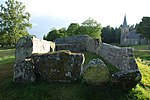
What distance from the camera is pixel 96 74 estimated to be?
13641 mm

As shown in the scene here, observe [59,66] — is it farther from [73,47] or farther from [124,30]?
[124,30]

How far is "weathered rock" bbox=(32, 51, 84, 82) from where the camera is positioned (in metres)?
14.5

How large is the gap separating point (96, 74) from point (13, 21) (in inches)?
1798

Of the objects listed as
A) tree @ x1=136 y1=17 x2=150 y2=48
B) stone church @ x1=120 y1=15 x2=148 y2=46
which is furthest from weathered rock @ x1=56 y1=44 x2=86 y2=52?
stone church @ x1=120 y1=15 x2=148 y2=46

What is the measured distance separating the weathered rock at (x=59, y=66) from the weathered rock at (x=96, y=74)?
2.65 feet

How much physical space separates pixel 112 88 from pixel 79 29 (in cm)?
5549

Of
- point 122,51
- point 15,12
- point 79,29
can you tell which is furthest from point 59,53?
point 79,29

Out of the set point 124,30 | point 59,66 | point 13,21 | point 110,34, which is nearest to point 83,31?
A: point 13,21

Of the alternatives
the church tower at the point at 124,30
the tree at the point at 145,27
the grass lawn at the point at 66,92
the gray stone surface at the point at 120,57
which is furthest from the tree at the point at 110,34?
the grass lawn at the point at 66,92

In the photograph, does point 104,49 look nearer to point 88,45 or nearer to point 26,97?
point 88,45

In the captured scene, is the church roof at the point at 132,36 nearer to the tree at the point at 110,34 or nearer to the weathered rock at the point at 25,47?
the tree at the point at 110,34

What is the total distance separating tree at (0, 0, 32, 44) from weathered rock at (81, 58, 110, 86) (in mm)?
41939

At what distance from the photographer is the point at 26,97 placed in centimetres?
1308

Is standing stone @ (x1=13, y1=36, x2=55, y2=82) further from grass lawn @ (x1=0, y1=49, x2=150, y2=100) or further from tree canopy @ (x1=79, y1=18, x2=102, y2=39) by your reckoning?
tree canopy @ (x1=79, y1=18, x2=102, y2=39)
